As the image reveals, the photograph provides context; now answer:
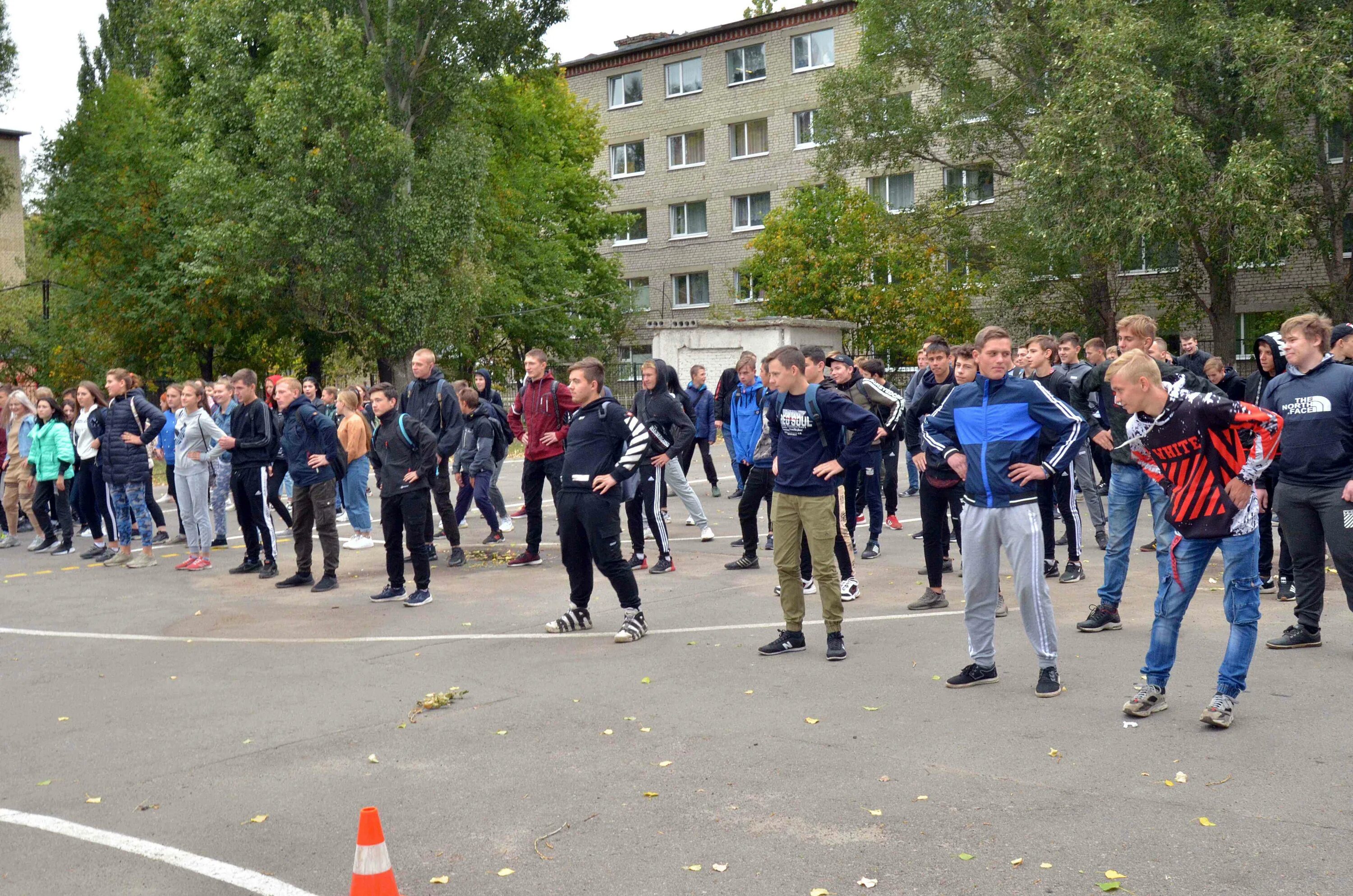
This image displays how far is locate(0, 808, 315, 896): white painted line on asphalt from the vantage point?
14.9ft

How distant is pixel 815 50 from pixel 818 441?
46448mm

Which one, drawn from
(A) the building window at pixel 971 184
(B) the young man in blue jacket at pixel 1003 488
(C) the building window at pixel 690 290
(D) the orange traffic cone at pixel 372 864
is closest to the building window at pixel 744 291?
(C) the building window at pixel 690 290

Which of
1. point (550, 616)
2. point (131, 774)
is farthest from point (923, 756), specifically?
point (550, 616)

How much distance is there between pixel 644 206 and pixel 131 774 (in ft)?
171

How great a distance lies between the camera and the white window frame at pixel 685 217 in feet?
180

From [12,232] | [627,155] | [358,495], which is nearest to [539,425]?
[358,495]

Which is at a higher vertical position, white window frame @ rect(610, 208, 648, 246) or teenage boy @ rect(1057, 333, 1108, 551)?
white window frame @ rect(610, 208, 648, 246)

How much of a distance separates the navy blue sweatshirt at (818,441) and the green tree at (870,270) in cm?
3106

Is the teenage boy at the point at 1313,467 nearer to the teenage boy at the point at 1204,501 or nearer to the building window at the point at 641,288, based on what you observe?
the teenage boy at the point at 1204,501

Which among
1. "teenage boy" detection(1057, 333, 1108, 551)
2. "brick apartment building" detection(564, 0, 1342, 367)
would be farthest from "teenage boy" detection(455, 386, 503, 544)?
"brick apartment building" detection(564, 0, 1342, 367)

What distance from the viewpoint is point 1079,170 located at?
1118 inches

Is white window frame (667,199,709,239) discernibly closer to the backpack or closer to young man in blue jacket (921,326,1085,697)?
the backpack

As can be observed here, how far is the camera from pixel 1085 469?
40.0 feet

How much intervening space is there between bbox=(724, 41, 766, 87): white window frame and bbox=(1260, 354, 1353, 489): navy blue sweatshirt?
47.4 meters
